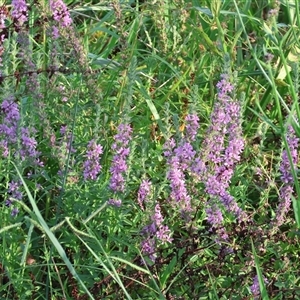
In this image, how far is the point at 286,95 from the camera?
3510 millimetres

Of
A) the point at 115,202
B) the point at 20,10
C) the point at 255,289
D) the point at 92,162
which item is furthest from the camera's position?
the point at 20,10

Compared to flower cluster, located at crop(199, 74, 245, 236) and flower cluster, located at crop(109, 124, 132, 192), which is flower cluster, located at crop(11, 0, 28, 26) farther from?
flower cluster, located at crop(199, 74, 245, 236)

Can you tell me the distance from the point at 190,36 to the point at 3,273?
1.76 metres

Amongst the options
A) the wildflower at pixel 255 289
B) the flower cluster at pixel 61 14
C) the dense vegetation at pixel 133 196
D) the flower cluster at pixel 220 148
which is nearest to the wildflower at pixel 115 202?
the dense vegetation at pixel 133 196

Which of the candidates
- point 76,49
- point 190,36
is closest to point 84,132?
point 76,49

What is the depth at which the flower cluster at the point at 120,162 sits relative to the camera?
2447mm

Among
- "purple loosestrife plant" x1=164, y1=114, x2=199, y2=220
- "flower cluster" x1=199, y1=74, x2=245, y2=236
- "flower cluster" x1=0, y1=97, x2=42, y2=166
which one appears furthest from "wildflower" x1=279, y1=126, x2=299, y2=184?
"flower cluster" x1=0, y1=97, x2=42, y2=166

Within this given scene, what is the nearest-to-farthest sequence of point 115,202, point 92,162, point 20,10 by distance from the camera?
point 115,202 < point 92,162 < point 20,10

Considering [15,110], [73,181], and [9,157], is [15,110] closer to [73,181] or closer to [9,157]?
[9,157]

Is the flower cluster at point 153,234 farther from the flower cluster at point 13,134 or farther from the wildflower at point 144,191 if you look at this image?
the flower cluster at point 13,134

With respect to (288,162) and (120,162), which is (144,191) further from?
(288,162)

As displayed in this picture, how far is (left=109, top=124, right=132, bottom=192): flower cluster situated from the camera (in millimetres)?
2447

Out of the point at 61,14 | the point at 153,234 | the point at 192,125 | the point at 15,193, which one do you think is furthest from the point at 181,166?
the point at 61,14

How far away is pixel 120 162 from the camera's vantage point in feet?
8.07
